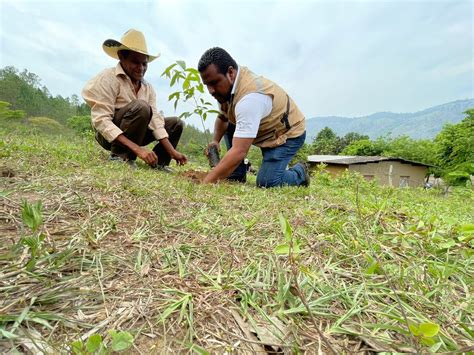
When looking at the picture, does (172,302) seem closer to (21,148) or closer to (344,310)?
(344,310)

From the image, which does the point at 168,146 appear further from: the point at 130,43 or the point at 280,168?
the point at 280,168

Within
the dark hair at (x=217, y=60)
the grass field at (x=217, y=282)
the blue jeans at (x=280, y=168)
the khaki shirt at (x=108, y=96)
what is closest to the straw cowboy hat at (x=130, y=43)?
the khaki shirt at (x=108, y=96)

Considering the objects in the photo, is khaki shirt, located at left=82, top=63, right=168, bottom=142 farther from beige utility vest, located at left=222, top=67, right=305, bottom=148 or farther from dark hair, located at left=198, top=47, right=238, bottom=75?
beige utility vest, located at left=222, top=67, right=305, bottom=148

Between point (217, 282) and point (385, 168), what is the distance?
76.9 feet

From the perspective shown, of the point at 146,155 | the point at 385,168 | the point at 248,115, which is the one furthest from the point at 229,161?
the point at 385,168

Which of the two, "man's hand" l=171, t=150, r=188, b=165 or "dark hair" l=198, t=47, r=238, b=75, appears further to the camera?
"man's hand" l=171, t=150, r=188, b=165

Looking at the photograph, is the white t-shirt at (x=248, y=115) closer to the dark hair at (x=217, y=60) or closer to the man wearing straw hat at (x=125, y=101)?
the dark hair at (x=217, y=60)

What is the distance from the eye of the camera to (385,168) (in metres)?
21.1

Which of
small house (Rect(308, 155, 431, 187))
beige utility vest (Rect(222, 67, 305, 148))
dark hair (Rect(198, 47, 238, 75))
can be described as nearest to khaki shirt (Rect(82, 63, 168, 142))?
dark hair (Rect(198, 47, 238, 75))

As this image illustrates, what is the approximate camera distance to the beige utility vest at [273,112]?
8.27 ft

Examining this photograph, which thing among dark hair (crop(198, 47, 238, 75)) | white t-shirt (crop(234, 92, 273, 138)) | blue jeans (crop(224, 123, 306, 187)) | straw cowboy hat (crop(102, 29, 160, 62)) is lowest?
blue jeans (crop(224, 123, 306, 187))

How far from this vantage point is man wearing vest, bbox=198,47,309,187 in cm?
235

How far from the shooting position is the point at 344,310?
700 mm

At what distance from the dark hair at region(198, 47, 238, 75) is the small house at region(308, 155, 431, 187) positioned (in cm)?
1791
